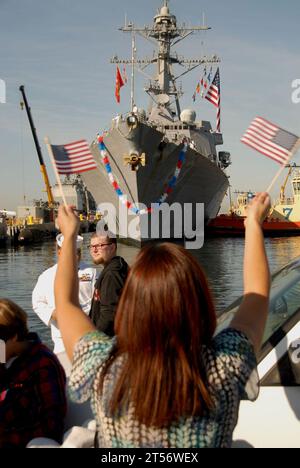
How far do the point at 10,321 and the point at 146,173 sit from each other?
85.9ft

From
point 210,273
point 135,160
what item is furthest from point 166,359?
point 135,160

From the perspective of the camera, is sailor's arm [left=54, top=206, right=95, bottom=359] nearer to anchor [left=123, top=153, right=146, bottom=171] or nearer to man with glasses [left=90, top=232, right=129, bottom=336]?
man with glasses [left=90, top=232, right=129, bottom=336]

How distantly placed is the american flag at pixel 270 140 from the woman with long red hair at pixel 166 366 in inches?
52.6

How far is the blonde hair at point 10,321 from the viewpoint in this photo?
225cm

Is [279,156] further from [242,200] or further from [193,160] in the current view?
[242,200]

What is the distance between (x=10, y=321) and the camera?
2262 mm

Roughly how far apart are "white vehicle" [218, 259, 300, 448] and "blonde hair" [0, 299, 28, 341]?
3.43 ft

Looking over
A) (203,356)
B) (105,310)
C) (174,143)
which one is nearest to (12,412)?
(203,356)

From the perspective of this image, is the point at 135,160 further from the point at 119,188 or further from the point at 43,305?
the point at 43,305

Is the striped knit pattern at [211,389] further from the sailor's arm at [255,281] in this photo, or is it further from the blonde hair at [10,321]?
the blonde hair at [10,321]

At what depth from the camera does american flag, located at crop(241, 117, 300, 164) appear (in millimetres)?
2734

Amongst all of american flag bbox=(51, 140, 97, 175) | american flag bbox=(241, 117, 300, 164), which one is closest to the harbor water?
american flag bbox=(51, 140, 97, 175)
